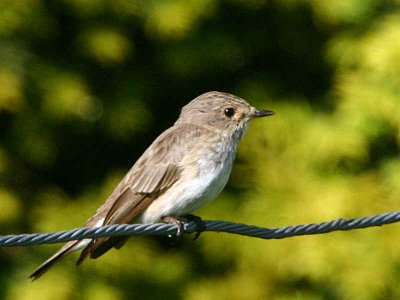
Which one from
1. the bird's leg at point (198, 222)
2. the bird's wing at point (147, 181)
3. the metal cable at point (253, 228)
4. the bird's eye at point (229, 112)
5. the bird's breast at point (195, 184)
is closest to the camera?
the metal cable at point (253, 228)

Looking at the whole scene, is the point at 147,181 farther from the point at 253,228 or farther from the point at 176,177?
the point at 253,228

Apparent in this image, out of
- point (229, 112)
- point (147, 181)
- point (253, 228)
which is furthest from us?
point (229, 112)

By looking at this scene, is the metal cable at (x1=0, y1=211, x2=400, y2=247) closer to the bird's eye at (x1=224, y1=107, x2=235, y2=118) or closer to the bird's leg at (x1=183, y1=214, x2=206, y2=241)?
the bird's leg at (x1=183, y1=214, x2=206, y2=241)

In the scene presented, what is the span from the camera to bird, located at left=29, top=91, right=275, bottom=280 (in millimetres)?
6176

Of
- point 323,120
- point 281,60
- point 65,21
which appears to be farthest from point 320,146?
point 65,21

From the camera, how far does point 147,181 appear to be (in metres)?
6.43

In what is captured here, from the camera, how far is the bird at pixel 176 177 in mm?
6176

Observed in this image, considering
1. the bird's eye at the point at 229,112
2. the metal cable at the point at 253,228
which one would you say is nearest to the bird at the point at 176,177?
the bird's eye at the point at 229,112

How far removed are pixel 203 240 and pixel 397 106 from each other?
192 cm

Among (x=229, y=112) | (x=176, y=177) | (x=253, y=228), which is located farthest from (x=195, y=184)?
(x=253, y=228)

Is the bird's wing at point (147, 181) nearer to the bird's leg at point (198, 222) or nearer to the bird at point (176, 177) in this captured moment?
the bird at point (176, 177)

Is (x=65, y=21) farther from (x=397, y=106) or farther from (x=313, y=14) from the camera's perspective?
(x=397, y=106)

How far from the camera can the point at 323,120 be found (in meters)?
7.89

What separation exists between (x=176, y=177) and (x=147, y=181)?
8.7 inches
